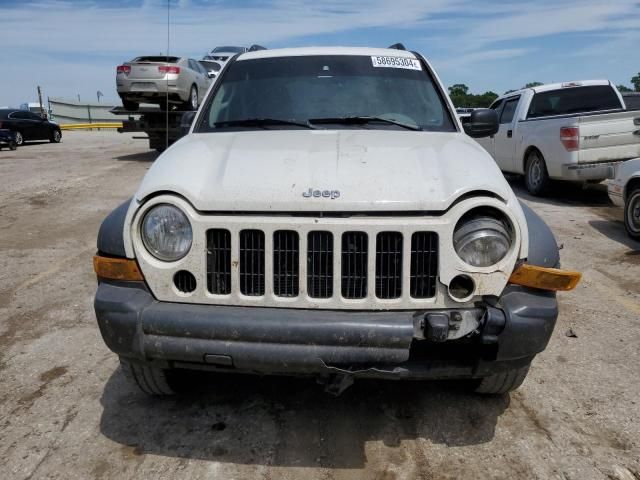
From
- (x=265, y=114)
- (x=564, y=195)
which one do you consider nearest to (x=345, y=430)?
(x=265, y=114)

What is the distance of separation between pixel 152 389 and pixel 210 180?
125 centimetres

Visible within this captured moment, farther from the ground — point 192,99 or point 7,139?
point 192,99

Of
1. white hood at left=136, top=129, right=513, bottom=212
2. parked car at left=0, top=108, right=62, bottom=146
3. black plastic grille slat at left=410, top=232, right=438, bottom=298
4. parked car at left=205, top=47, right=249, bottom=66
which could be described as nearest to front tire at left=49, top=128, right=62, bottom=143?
parked car at left=0, top=108, right=62, bottom=146

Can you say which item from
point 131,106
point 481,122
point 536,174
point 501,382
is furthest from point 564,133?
point 131,106

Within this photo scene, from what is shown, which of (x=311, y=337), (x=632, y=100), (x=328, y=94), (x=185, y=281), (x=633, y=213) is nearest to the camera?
(x=311, y=337)

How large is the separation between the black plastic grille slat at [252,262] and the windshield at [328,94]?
4.05ft

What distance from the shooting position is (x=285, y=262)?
268 centimetres

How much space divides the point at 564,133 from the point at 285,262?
8.09m

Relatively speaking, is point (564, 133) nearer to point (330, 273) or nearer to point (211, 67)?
point (330, 273)

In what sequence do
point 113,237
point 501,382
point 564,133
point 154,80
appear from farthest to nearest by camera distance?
point 154,80
point 564,133
point 501,382
point 113,237

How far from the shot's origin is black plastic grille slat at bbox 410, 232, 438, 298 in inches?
104

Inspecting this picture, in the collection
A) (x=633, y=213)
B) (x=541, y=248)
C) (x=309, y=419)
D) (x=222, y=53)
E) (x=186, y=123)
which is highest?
(x=222, y=53)

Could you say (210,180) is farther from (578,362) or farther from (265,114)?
(578,362)

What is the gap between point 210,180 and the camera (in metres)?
2.83
